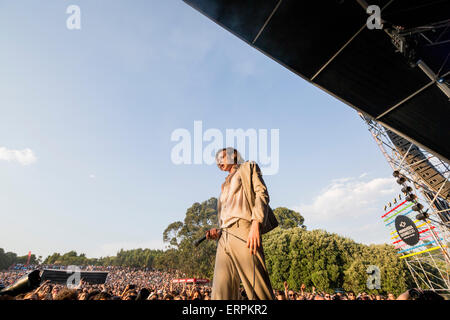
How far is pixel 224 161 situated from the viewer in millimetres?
2809

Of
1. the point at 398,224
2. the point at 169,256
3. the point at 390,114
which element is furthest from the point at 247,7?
the point at 169,256

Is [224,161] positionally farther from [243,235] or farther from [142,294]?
[142,294]

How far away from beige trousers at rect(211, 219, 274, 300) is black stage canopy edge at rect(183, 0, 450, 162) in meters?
4.38

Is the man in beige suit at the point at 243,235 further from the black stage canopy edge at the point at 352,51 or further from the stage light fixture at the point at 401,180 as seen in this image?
the stage light fixture at the point at 401,180

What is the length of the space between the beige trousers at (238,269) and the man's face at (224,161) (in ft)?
2.67

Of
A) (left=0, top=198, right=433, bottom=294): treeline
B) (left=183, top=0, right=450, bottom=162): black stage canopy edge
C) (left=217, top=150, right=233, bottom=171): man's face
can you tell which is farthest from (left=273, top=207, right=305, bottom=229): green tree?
(left=217, top=150, right=233, bottom=171): man's face

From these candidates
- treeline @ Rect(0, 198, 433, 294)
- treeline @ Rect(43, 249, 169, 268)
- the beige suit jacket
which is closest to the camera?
the beige suit jacket

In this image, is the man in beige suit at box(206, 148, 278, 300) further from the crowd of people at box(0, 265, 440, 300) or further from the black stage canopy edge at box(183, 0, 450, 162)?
the black stage canopy edge at box(183, 0, 450, 162)

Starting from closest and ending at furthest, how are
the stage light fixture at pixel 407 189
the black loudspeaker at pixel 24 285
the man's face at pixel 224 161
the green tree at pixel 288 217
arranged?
the black loudspeaker at pixel 24 285
the man's face at pixel 224 161
the stage light fixture at pixel 407 189
the green tree at pixel 288 217

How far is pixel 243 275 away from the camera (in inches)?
77.2

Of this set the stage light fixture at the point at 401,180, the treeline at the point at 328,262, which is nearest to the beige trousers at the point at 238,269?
the stage light fixture at the point at 401,180

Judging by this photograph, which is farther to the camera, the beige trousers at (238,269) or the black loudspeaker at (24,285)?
the black loudspeaker at (24,285)

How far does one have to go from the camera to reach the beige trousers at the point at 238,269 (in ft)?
6.22

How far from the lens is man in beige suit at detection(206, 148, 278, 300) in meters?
1.94
